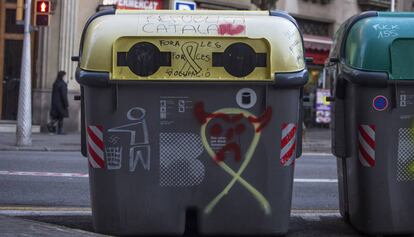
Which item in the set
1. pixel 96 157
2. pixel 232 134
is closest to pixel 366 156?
pixel 232 134

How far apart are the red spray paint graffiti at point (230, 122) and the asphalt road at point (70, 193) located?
4.41 feet

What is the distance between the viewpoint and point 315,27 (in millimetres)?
26781

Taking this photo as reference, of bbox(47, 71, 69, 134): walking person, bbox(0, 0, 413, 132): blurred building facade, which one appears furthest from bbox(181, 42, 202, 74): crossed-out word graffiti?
Answer: bbox(0, 0, 413, 132): blurred building facade

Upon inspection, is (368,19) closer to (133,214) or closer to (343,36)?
(343,36)

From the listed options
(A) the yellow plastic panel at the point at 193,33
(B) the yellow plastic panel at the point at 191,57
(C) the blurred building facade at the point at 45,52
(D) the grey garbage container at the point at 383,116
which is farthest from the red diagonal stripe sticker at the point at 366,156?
(C) the blurred building facade at the point at 45,52

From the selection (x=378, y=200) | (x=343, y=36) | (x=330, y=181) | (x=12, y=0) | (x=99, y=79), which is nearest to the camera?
(x=99, y=79)

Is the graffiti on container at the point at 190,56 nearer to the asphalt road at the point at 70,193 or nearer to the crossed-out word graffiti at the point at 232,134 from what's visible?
the crossed-out word graffiti at the point at 232,134

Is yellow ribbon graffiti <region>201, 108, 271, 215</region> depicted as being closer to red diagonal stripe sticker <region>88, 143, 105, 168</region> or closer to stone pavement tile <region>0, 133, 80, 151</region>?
red diagonal stripe sticker <region>88, 143, 105, 168</region>

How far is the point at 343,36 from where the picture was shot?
6371 mm

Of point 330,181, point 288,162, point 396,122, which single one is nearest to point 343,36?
point 396,122

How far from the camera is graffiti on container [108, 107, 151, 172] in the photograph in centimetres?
566

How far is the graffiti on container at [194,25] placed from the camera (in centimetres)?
570

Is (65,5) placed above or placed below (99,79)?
above

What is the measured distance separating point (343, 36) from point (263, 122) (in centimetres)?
133
